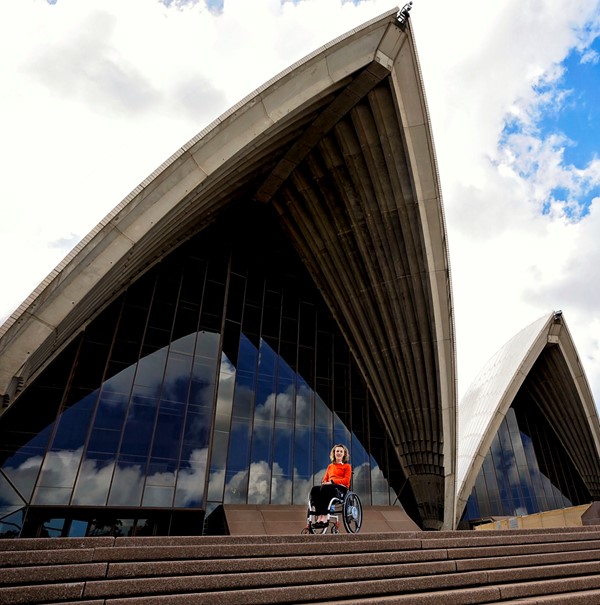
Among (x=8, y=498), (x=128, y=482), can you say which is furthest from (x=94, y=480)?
(x=8, y=498)

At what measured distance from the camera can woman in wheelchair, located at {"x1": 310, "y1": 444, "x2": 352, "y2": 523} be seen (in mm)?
7910

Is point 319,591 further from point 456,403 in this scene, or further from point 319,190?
point 319,190

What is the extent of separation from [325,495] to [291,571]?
2.84 metres

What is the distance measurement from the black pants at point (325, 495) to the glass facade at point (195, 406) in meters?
8.37

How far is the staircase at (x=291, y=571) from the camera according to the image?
4340 mm

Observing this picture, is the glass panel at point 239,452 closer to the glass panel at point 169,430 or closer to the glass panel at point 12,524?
the glass panel at point 169,430

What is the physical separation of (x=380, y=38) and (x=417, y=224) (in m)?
6.85

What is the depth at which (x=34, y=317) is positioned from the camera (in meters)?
10.7

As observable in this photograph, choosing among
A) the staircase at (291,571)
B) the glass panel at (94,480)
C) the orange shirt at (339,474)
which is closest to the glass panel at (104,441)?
the glass panel at (94,480)

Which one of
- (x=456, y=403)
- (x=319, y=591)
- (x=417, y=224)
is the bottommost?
(x=319, y=591)

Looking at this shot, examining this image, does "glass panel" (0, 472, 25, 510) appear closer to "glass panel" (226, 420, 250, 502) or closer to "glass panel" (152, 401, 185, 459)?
"glass panel" (152, 401, 185, 459)

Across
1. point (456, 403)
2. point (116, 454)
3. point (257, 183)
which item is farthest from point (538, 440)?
point (116, 454)

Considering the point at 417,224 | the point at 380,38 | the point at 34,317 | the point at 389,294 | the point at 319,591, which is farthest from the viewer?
the point at 389,294

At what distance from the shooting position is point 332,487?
793 centimetres
